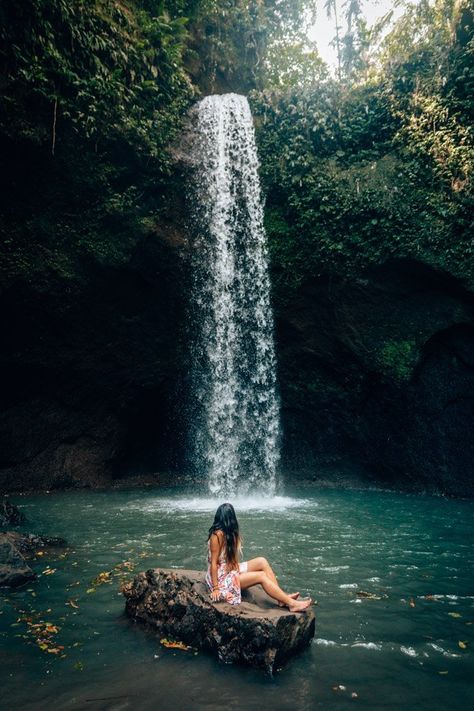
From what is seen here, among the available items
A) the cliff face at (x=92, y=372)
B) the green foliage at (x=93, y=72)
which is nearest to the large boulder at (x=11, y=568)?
the cliff face at (x=92, y=372)

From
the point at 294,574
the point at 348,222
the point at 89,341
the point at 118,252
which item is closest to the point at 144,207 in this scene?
the point at 118,252

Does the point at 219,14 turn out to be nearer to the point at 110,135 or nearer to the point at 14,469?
the point at 110,135

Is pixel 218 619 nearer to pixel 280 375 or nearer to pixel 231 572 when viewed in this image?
pixel 231 572

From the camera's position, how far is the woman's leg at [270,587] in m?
3.60

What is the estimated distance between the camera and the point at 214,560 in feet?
12.3

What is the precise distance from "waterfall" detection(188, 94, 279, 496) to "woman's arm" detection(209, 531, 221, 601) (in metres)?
8.76

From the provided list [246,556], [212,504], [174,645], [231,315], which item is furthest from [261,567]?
[231,315]

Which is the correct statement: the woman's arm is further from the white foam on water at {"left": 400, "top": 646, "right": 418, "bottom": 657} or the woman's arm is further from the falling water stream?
the white foam on water at {"left": 400, "top": 646, "right": 418, "bottom": 657}

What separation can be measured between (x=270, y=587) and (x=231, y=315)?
970 cm

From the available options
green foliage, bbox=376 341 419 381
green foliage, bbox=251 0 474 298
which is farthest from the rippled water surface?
green foliage, bbox=251 0 474 298

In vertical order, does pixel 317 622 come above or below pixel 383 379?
below

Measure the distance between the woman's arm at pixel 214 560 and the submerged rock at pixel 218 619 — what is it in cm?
8

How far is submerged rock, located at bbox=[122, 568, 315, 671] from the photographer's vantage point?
3.20m

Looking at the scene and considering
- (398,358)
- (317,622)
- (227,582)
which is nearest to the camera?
(227,582)
